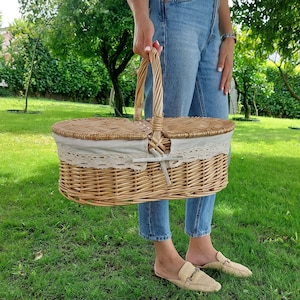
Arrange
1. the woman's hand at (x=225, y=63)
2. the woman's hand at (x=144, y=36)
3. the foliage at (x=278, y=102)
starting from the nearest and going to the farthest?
the woman's hand at (x=144, y=36) < the woman's hand at (x=225, y=63) < the foliage at (x=278, y=102)

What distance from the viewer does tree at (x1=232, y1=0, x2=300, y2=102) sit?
2996mm

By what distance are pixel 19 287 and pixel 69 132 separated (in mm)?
675

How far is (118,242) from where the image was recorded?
1.71m

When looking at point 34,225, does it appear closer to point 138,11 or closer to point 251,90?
point 138,11

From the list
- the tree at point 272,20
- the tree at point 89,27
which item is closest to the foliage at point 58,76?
the tree at point 89,27

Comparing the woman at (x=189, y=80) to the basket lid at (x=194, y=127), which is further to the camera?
the woman at (x=189, y=80)

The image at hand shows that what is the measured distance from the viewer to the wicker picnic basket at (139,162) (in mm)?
947

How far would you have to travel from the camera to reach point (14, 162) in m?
3.19

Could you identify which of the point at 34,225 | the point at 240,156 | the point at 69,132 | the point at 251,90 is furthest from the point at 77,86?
the point at 69,132

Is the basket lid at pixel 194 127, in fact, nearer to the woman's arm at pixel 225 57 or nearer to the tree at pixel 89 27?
the woman's arm at pixel 225 57

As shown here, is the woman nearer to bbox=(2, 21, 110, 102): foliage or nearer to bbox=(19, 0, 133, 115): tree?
bbox=(19, 0, 133, 115): tree

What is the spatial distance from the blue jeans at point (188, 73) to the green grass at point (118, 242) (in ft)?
0.72

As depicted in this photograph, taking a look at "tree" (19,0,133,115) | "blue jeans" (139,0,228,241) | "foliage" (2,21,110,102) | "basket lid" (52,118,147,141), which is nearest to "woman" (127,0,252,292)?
"blue jeans" (139,0,228,241)

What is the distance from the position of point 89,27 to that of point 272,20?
3962 millimetres
